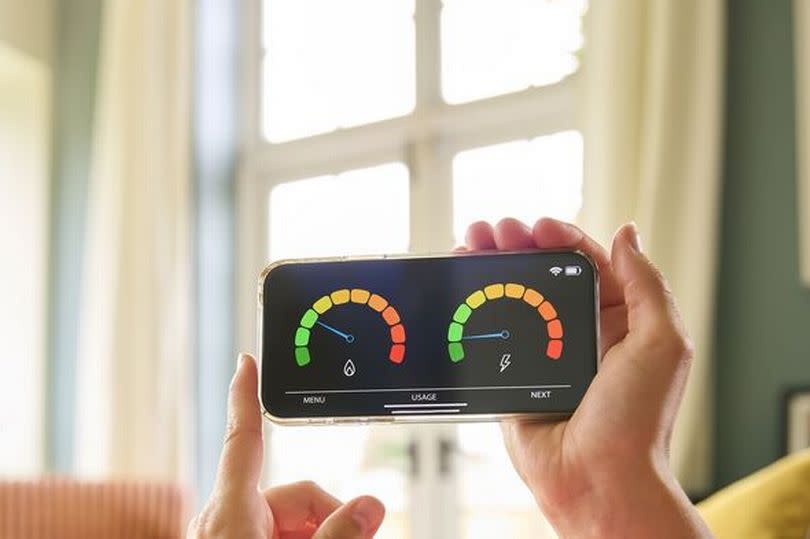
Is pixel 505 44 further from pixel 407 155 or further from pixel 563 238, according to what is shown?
pixel 563 238

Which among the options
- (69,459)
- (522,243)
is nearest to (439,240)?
(69,459)

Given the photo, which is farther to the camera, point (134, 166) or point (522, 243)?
point (134, 166)

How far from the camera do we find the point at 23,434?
3.55 metres

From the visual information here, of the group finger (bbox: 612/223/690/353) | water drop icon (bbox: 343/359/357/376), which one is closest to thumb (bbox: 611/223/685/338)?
finger (bbox: 612/223/690/353)

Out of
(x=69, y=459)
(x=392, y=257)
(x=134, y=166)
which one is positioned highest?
(x=134, y=166)

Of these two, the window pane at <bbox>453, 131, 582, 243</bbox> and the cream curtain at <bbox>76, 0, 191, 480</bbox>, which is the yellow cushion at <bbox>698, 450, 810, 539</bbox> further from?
the cream curtain at <bbox>76, 0, 191, 480</bbox>

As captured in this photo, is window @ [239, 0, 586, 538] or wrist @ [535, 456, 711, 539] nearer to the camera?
wrist @ [535, 456, 711, 539]

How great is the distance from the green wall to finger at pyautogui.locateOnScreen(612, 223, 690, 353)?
5.22 ft

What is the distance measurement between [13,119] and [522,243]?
2901 millimetres

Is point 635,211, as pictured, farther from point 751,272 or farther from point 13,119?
point 13,119

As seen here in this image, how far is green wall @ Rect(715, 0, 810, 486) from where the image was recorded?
8.06 ft

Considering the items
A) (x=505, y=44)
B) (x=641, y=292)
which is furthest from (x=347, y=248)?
(x=641, y=292)

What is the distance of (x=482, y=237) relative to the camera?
3.40 feet

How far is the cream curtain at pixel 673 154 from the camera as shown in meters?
2.45
